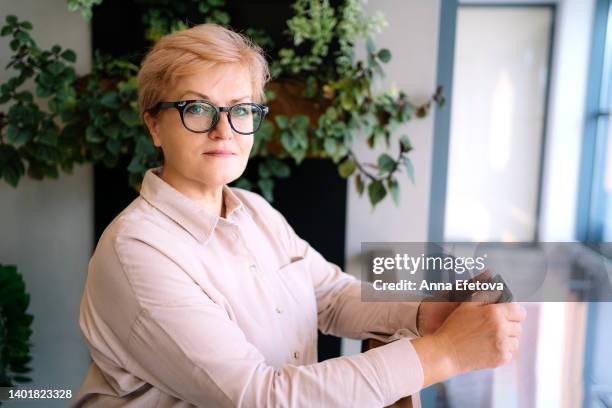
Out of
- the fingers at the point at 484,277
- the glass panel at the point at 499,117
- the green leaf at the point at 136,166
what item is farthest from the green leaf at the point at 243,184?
the glass panel at the point at 499,117

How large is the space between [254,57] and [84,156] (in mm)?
1138

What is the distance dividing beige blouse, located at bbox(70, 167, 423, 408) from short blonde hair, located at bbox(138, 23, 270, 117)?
189 mm

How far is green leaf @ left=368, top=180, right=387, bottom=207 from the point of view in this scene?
2135 mm

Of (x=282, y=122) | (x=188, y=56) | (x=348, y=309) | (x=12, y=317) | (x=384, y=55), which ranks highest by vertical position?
(x=384, y=55)

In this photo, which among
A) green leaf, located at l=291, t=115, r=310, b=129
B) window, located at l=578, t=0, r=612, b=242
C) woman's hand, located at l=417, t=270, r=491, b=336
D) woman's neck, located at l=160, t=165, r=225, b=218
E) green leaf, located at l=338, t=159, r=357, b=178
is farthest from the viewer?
window, located at l=578, t=0, r=612, b=242

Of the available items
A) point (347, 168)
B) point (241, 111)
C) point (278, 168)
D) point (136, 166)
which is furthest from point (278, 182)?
→ point (241, 111)

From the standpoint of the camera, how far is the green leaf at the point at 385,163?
2117mm

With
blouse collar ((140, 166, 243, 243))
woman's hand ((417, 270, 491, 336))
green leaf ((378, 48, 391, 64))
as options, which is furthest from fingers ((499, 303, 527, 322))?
green leaf ((378, 48, 391, 64))

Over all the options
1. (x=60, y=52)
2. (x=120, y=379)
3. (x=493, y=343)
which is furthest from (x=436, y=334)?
(x=60, y=52)

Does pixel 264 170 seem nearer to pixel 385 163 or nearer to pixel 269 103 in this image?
pixel 269 103

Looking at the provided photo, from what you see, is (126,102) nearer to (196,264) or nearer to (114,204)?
(114,204)

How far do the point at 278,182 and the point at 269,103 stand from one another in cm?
34

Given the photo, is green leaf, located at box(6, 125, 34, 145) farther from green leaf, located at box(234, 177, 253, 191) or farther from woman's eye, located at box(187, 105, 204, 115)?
woman's eye, located at box(187, 105, 204, 115)

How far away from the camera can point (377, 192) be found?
2141 mm
